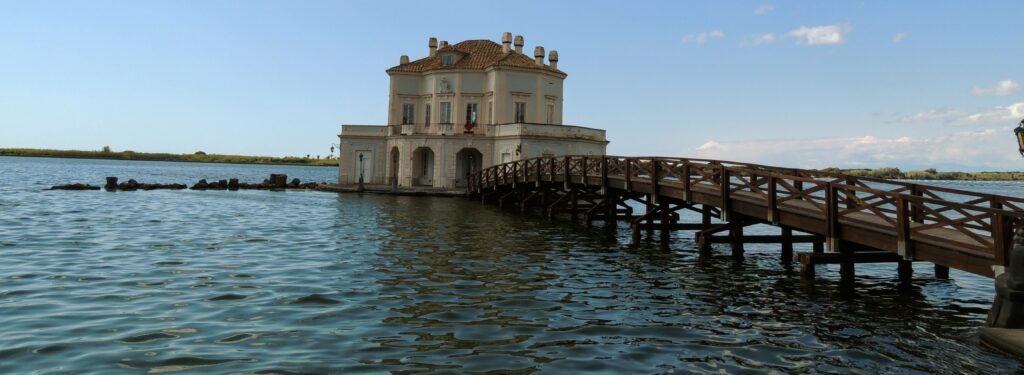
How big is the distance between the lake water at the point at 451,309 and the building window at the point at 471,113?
27748mm

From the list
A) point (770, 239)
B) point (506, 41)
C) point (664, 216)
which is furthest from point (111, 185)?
point (770, 239)

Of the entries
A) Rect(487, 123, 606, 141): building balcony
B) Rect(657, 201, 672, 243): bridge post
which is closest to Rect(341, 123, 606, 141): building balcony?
Rect(487, 123, 606, 141): building balcony

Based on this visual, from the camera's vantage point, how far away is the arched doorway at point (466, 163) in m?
47.8

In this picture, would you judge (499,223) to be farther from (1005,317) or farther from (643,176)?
(1005,317)

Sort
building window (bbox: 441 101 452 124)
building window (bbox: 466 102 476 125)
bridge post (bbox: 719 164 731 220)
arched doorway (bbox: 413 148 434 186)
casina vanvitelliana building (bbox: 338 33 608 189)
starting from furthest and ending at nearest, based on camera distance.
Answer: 1. arched doorway (bbox: 413 148 434 186)
2. building window (bbox: 441 101 452 124)
3. building window (bbox: 466 102 476 125)
4. casina vanvitelliana building (bbox: 338 33 608 189)
5. bridge post (bbox: 719 164 731 220)

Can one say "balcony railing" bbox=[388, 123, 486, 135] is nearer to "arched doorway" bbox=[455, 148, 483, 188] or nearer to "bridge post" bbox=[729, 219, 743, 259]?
"arched doorway" bbox=[455, 148, 483, 188]

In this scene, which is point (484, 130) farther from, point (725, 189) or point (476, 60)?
point (725, 189)

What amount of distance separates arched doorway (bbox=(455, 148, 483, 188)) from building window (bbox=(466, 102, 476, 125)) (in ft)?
6.85

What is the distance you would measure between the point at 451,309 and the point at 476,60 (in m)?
39.8

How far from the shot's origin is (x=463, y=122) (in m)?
47.4

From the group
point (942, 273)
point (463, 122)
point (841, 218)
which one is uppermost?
point (463, 122)

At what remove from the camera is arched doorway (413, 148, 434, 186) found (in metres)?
48.7

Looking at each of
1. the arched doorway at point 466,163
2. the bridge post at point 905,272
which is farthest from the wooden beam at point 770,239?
the arched doorway at point 466,163

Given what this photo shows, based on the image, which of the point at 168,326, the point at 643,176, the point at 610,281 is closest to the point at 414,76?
the point at 643,176
